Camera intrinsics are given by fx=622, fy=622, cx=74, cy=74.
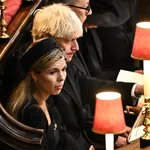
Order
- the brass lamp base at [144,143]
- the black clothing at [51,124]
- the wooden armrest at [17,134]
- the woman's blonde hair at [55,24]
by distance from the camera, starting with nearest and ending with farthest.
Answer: the wooden armrest at [17,134], the black clothing at [51,124], the brass lamp base at [144,143], the woman's blonde hair at [55,24]

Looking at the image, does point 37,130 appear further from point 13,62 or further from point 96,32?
point 96,32

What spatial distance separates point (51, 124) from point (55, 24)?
514mm

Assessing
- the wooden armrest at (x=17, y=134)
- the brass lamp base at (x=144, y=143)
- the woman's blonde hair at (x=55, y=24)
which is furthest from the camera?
the woman's blonde hair at (x=55, y=24)

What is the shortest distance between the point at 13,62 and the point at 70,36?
0.39 meters

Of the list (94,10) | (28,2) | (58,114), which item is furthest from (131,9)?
(58,114)

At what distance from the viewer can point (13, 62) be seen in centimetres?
293

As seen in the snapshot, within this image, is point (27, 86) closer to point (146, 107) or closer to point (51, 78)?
point (51, 78)

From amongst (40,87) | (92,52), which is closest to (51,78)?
(40,87)

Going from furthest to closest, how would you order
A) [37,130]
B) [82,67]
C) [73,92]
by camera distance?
[82,67] < [73,92] < [37,130]

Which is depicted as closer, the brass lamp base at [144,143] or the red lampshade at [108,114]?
the red lampshade at [108,114]

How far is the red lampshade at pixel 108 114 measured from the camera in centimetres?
267

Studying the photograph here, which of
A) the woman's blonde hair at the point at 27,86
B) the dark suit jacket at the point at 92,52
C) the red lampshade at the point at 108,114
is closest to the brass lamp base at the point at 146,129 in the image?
the red lampshade at the point at 108,114

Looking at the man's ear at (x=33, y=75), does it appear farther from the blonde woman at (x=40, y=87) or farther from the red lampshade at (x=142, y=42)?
the red lampshade at (x=142, y=42)

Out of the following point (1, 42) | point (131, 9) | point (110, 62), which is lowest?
point (110, 62)
